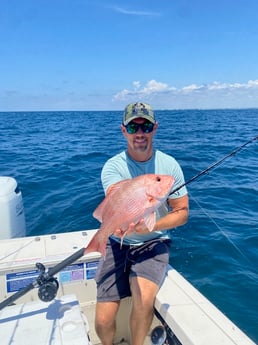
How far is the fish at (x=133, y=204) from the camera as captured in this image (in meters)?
2.30

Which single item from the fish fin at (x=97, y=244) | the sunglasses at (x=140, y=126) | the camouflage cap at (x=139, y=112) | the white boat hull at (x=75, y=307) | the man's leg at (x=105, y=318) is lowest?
the man's leg at (x=105, y=318)

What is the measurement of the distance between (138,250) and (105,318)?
0.68m

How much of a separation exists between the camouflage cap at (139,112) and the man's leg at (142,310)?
150 centimetres

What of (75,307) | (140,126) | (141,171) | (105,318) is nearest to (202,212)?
(141,171)

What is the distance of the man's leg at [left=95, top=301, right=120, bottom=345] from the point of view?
9.61ft

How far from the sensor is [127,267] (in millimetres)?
3129

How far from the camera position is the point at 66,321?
92.5 inches

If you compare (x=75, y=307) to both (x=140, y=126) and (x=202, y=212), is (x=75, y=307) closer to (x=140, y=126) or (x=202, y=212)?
(x=140, y=126)

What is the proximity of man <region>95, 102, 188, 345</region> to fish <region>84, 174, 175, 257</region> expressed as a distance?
39cm

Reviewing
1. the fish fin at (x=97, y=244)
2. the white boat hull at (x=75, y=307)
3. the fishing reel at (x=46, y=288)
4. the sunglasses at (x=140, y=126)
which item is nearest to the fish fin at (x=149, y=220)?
the fish fin at (x=97, y=244)

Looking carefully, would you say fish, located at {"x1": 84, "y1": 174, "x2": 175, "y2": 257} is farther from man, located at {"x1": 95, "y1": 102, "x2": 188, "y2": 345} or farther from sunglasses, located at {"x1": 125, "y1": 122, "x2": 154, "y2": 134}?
→ sunglasses, located at {"x1": 125, "y1": 122, "x2": 154, "y2": 134}

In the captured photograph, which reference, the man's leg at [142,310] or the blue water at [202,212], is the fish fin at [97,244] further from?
the blue water at [202,212]

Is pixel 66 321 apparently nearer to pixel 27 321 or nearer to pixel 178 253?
pixel 27 321

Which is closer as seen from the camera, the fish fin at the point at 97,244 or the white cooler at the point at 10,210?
the fish fin at the point at 97,244
